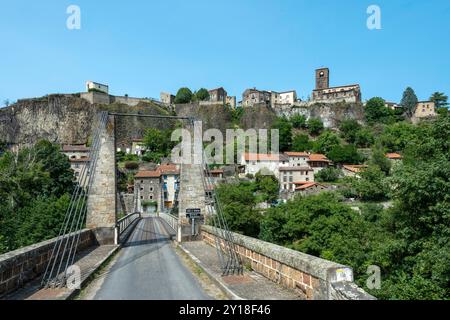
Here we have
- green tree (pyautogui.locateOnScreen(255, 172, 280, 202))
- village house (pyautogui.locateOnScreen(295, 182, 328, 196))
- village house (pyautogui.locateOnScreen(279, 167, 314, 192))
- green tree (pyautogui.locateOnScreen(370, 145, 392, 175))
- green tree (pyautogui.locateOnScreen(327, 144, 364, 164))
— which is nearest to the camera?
green tree (pyautogui.locateOnScreen(255, 172, 280, 202))

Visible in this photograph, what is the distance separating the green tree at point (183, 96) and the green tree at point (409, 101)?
241 feet

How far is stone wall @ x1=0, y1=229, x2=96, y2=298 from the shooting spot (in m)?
6.41

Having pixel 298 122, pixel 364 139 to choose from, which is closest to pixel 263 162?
pixel 364 139

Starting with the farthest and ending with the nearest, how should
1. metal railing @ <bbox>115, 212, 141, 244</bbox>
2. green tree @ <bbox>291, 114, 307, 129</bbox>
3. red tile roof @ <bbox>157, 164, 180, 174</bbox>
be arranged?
green tree @ <bbox>291, 114, 307, 129</bbox> < red tile roof @ <bbox>157, 164, 180, 174</bbox> < metal railing @ <bbox>115, 212, 141, 244</bbox>

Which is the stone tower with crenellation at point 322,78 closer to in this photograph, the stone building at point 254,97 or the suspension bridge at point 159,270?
the stone building at point 254,97

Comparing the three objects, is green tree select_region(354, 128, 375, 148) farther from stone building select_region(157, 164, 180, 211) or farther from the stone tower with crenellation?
stone building select_region(157, 164, 180, 211)

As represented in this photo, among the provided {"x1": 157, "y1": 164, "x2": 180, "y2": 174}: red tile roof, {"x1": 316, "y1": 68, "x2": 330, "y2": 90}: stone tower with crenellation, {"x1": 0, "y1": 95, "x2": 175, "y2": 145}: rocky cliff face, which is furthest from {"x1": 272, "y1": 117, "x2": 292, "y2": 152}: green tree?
{"x1": 316, "y1": 68, "x2": 330, "y2": 90}: stone tower with crenellation

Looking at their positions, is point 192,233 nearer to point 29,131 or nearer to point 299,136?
point 299,136

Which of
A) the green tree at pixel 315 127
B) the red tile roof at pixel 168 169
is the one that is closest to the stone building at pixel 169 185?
the red tile roof at pixel 168 169

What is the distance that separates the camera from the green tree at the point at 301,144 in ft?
306

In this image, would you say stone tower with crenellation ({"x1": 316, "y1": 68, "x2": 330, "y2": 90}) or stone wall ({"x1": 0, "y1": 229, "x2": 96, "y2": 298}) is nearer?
stone wall ({"x1": 0, "y1": 229, "x2": 96, "y2": 298})

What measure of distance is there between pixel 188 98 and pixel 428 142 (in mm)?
118507

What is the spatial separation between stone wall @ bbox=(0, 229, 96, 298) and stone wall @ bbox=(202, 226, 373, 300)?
4725 mm

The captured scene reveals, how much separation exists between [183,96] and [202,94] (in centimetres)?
687
